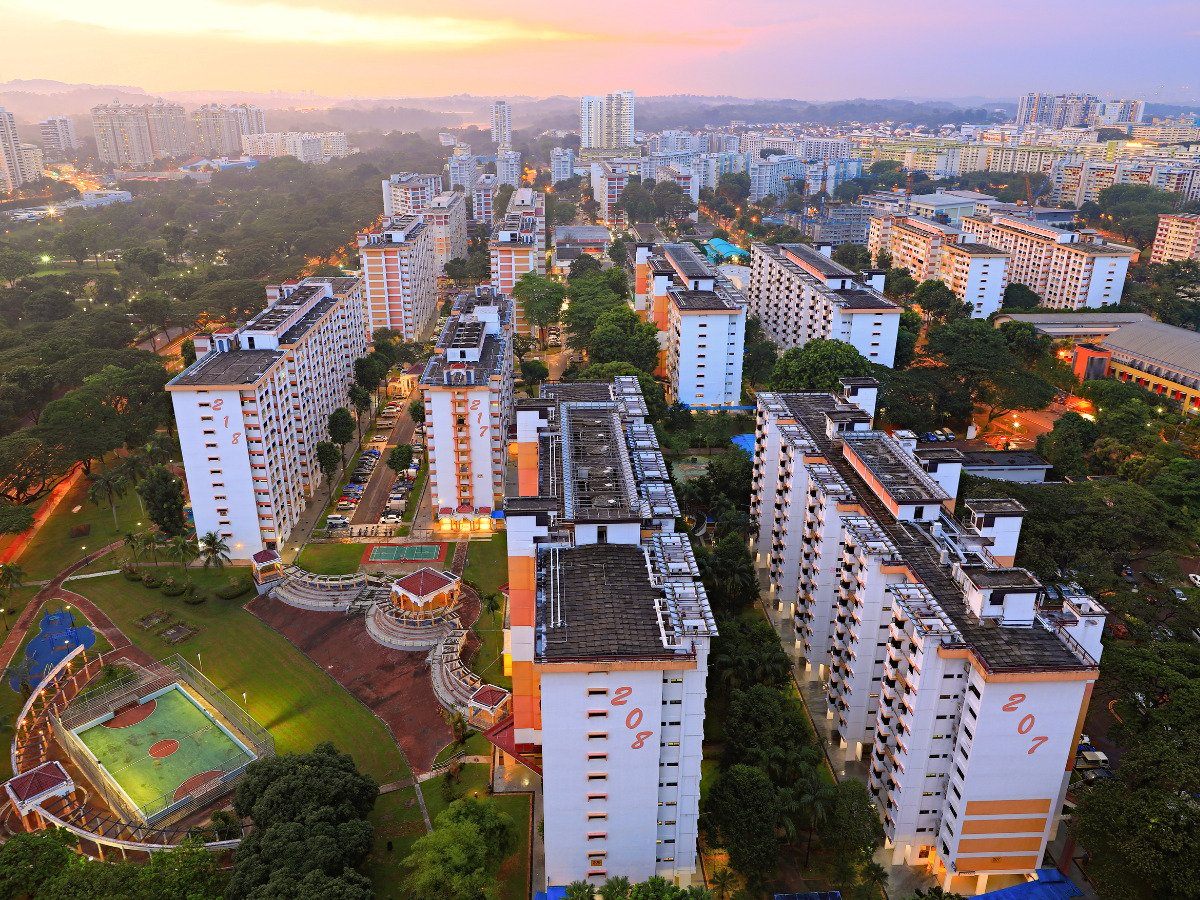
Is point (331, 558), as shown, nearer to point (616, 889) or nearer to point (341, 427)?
point (341, 427)

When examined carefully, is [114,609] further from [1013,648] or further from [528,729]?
[1013,648]

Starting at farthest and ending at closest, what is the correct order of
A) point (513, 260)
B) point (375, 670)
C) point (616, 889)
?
1. point (513, 260)
2. point (375, 670)
3. point (616, 889)

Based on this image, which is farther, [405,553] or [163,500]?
[405,553]

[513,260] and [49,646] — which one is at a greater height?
[513,260]

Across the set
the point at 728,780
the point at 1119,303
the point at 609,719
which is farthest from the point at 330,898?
the point at 1119,303

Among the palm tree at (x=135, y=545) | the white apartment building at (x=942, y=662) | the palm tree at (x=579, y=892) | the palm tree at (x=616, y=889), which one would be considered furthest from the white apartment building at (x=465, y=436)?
the palm tree at (x=616, y=889)

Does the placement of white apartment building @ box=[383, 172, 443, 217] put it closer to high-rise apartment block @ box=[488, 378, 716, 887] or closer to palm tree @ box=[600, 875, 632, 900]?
high-rise apartment block @ box=[488, 378, 716, 887]

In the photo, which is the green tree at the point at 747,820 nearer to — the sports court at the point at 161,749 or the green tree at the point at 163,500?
the sports court at the point at 161,749

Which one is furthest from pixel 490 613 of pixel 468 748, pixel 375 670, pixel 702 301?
pixel 702 301
